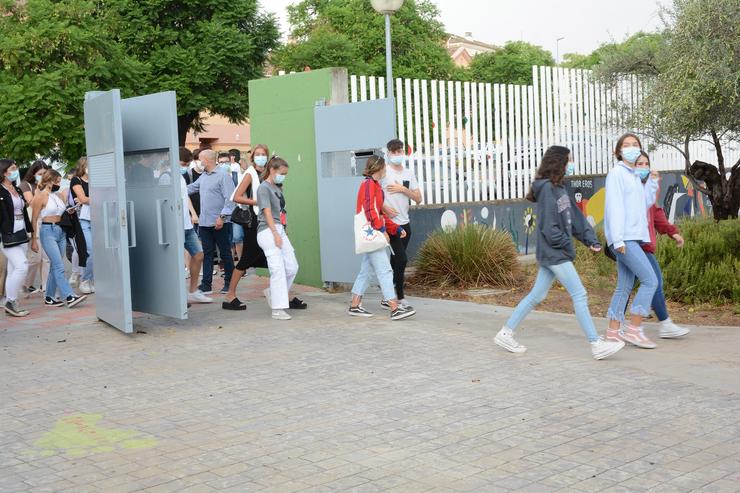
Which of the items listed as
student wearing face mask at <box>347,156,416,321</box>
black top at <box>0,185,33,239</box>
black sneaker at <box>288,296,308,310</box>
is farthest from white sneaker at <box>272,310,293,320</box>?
black top at <box>0,185,33,239</box>

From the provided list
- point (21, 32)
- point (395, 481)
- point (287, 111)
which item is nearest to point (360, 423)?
point (395, 481)

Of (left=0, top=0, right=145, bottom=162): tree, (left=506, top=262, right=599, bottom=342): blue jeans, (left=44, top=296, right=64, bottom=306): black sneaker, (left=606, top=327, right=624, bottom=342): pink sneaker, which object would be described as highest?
(left=0, top=0, right=145, bottom=162): tree

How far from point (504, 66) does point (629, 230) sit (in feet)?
209

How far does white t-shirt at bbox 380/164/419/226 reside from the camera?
35.2 ft

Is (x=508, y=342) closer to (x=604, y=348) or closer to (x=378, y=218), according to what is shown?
(x=604, y=348)

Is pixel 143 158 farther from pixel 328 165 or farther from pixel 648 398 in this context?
pixel 648 398

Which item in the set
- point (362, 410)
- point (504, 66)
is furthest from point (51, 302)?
point (504, 66)

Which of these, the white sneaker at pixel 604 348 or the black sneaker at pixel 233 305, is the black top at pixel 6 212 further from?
the white sneaker at pixel 604 348

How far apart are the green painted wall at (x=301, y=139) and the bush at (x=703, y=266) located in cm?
444

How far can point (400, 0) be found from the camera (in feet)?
46.5

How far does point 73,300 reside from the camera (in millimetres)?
11727

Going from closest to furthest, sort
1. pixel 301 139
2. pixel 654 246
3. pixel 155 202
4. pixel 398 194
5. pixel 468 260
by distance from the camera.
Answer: pixel 654 246 → pixel 155 202 → pixel 398 194 → pixel 468 260 → pixel 301 139

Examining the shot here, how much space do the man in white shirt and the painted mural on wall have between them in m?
2.99

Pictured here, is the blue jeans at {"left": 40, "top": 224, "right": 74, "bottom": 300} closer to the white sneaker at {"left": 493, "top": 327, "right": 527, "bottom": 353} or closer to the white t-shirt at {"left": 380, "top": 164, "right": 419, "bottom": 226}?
the white t-shirt at {"left": 380, "top": 164, "right": 419, "bottom": 226}
